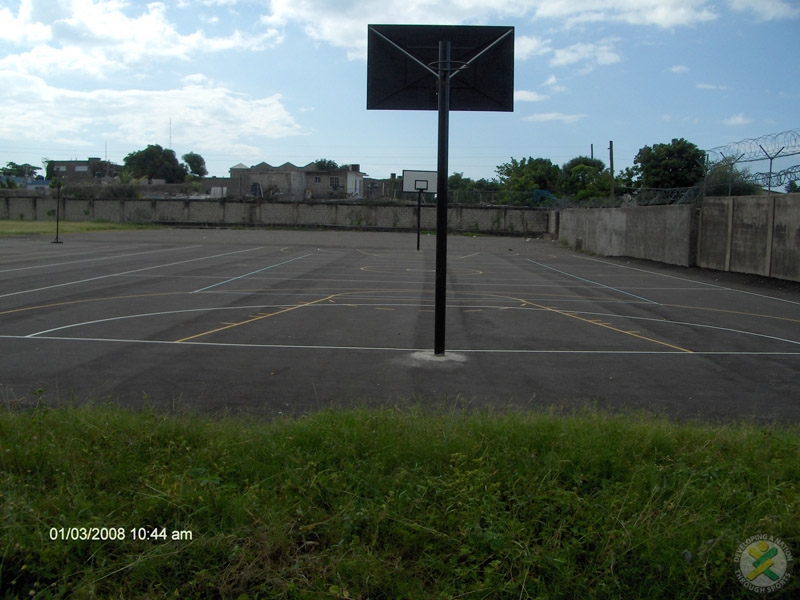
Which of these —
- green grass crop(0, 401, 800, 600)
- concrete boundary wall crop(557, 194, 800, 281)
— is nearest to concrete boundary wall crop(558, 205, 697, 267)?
concrete boundary wall crop(557, 194, 800, 281)

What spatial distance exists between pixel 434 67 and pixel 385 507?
8294mm

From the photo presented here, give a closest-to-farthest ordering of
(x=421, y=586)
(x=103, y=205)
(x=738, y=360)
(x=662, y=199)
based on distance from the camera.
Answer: (x=421, y=586)
(x=738, y=360)
(x=662, y=199)
(x=103, y=205)

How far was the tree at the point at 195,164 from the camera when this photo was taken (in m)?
166

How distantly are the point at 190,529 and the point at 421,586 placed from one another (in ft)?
5.07

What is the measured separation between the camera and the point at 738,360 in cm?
1211

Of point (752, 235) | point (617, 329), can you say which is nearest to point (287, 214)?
point (752, 235)

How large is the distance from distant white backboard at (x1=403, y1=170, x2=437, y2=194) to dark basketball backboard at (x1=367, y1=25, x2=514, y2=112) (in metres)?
32.2

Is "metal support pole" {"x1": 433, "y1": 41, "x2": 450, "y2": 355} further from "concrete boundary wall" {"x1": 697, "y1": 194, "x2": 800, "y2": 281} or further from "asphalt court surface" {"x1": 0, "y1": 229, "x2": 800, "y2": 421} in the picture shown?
"concrete boundary wall" {"x1": 697, "y1": 194, "x2": 800, "y2": 281}

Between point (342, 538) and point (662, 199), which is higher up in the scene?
point (662, 199)

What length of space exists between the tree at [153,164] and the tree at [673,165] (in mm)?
96119

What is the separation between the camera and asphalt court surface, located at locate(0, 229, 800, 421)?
363 inches

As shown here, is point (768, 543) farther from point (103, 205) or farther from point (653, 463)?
point (103, 205)

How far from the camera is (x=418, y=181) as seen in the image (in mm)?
45062

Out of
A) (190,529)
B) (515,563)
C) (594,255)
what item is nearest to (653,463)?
(515,563)
